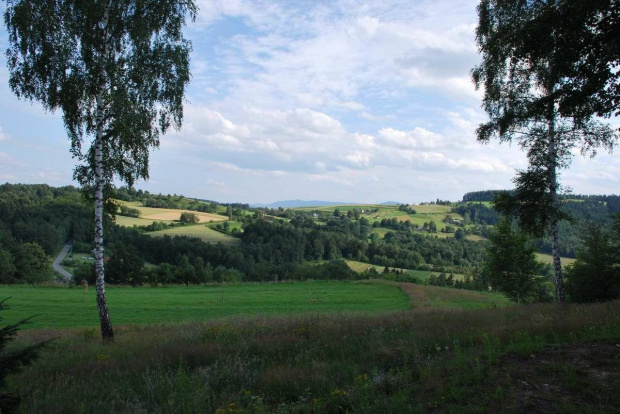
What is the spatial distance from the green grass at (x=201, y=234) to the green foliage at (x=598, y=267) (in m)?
78.1

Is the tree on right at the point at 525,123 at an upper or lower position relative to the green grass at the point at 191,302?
upper

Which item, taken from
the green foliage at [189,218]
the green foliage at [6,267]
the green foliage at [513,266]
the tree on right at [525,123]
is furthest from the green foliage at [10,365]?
the green foliage at [189,218]

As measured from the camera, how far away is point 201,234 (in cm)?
9631

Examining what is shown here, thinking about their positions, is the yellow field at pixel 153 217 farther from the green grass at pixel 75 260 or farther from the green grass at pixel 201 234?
the green grass at pixel 75 260

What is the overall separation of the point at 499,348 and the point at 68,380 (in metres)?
8.30

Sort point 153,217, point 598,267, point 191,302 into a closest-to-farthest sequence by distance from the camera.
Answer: point 598,267, point 191,302, point 153,217

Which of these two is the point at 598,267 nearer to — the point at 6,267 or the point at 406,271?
the point at 6,267

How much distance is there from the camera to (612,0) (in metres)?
7.41

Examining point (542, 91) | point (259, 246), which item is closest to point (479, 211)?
point (259, 246)

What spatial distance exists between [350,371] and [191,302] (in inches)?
1069

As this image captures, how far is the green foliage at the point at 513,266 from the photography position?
25.8 meters

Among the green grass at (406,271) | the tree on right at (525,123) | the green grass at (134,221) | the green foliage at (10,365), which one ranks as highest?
the tree on right at (525,123)

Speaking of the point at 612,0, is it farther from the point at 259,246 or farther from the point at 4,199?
the point at 4,199

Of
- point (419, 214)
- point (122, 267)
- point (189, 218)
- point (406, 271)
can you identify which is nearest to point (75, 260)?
point (122, 267)
